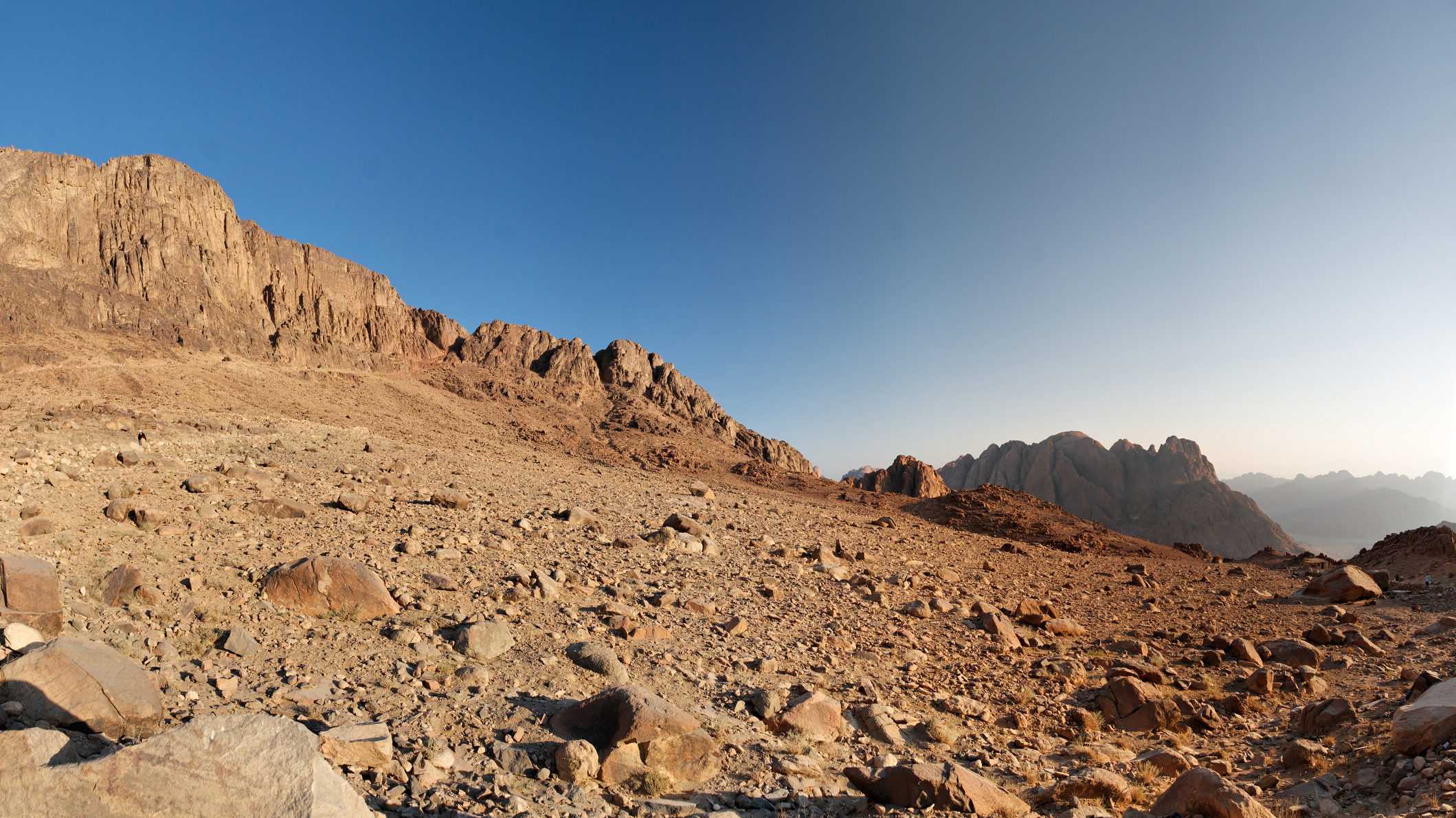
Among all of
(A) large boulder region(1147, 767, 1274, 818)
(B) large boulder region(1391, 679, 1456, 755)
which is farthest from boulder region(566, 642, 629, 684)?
(B) large boulder region(1391, 679, 1456, 755)

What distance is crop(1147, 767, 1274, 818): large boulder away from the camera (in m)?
4.60

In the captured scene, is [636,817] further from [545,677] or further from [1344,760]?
[1344,760]

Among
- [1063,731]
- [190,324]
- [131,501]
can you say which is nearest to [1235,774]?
[1063,731]

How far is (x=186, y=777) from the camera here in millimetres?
3402

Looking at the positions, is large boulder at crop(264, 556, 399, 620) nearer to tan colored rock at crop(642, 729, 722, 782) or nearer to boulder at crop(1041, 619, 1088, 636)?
tan colored rock at crop(642, 729, 722, 782)

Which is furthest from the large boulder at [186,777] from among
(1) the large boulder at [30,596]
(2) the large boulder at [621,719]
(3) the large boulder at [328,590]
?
(3) the large boulder at [328,590]

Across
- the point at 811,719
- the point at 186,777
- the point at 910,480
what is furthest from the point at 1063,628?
the point at 910,480

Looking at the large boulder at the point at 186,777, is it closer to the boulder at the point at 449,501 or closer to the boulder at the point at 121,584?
the boulder at the point at 121,584

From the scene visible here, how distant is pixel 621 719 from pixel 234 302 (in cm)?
5578

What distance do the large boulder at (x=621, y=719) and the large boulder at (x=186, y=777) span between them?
211cm

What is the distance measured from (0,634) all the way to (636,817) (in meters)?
5.95

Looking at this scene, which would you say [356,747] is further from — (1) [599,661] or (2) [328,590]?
(2) [328,590]

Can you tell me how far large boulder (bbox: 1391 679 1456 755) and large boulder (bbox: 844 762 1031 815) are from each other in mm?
3904

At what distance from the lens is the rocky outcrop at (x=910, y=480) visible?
51.4 meters
